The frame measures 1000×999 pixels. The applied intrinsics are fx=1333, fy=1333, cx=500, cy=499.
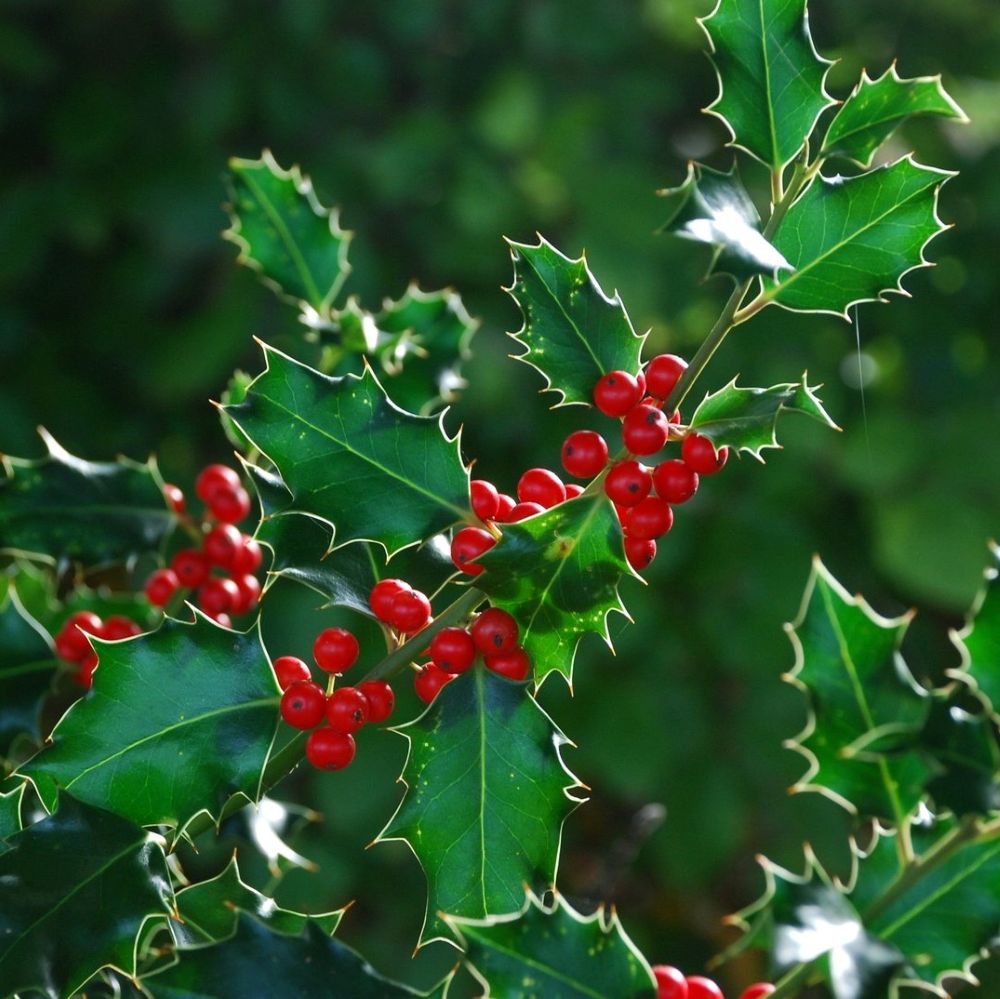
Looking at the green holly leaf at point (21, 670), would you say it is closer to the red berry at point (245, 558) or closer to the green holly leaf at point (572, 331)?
the red berry at point (245, 558)

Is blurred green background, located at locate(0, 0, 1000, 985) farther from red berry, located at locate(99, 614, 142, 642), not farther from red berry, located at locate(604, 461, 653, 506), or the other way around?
red berry, located at locate(604, 461, 653, 506)

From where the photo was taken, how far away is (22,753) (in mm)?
821

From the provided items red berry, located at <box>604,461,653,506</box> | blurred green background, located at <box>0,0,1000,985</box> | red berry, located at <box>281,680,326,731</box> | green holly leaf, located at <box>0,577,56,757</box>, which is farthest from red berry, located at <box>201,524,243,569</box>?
blurred green background, located at <box>0,0,1000,985</box>

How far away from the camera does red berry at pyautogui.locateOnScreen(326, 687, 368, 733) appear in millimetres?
550

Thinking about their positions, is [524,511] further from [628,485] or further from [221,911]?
[221,911]

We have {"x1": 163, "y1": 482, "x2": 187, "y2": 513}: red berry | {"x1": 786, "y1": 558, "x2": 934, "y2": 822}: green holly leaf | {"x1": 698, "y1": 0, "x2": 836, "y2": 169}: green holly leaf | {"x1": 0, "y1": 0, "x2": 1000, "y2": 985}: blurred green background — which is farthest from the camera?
{"x1": 0, "y1": 0, "x2": 1000, "y2": 985}: blurred green background

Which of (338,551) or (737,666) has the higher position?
(338,551)

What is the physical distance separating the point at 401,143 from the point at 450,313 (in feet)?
4.44

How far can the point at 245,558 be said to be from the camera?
77 centimetres

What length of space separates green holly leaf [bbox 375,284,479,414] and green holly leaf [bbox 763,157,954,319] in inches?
11.0

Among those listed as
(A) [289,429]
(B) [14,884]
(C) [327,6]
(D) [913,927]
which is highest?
(A) [289,429]

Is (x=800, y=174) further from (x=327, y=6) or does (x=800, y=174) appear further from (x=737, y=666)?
(x=327, y=6)

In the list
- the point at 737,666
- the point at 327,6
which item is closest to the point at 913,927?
the point at 737,666

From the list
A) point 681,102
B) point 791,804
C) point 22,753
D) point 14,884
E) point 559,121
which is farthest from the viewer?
point 681,102
